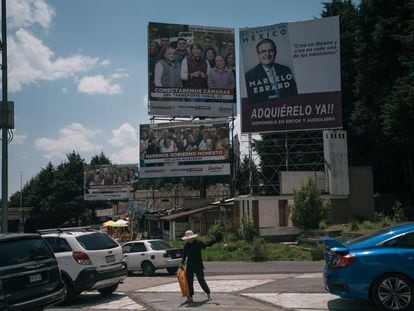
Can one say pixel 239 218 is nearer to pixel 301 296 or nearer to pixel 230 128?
pixel 230 128

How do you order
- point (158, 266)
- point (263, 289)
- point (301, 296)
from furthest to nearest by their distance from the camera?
point (158, 266)
point (263, 289)
point (301, 296)

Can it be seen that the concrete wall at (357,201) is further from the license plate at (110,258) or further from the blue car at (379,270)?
the blue car at (379,270)

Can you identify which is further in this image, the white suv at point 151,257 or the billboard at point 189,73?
the billboard at point 189,73

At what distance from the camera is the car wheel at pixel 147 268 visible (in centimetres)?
2223

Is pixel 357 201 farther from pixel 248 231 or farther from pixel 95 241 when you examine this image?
pixel 95 241

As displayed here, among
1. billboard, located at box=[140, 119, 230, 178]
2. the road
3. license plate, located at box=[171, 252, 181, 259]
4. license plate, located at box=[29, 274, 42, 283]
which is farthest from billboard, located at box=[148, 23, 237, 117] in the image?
license plate, located at box=[29, 274, 42, 283]

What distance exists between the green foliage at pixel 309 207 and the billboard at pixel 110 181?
114ft

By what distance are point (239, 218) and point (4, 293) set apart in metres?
29.8

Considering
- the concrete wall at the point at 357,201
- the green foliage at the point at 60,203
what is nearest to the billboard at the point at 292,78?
the concrete wall at the point at 357,201

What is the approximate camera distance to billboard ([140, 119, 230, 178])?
45.7 m

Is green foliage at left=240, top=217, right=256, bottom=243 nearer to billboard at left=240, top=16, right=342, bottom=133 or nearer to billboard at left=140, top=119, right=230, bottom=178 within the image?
billboard at left=240, top=16, right=342, bottom=133

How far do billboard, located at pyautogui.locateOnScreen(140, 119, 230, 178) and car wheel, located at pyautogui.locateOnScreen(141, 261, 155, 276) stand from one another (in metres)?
23.4

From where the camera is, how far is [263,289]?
1307 cm

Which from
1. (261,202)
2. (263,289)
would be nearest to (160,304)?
(263,289)
